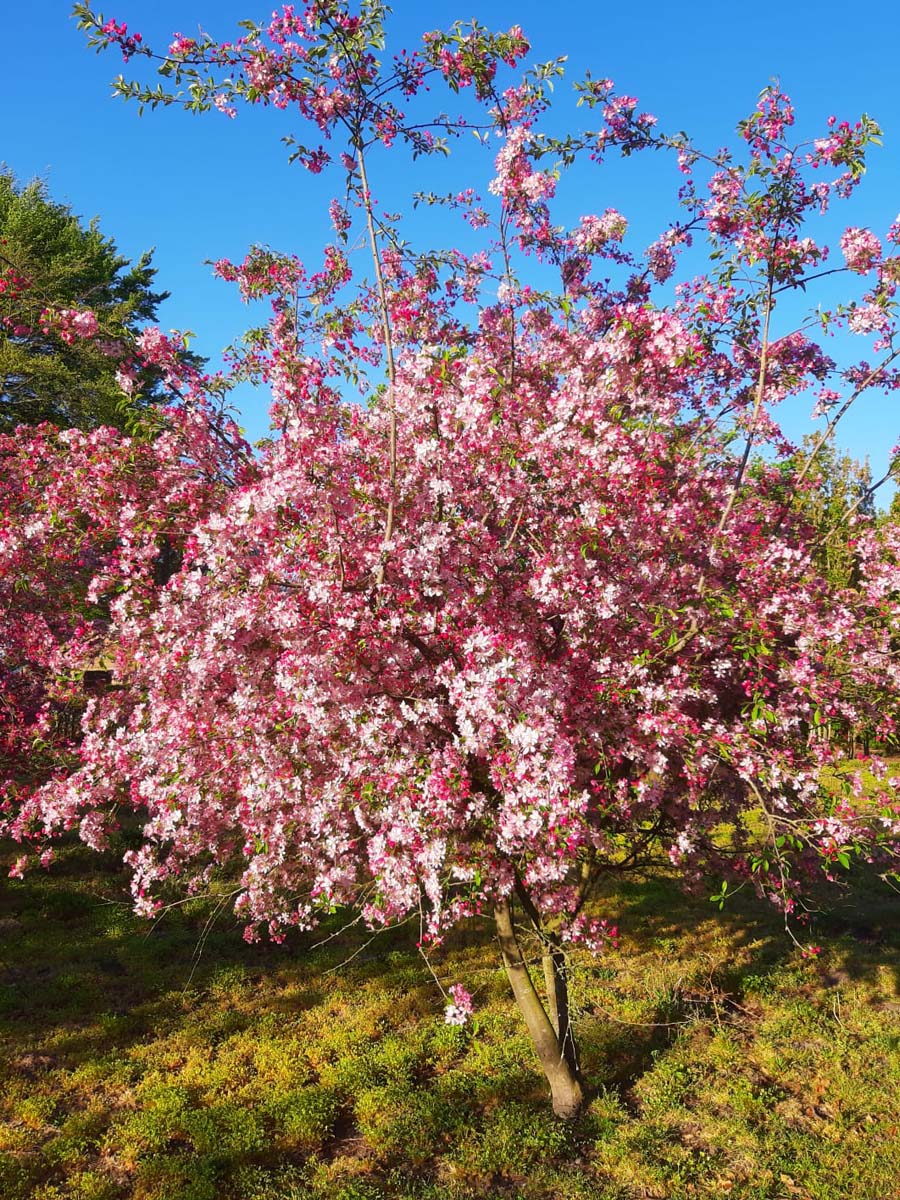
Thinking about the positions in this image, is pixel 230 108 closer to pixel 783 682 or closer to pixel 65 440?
pixel 65 440

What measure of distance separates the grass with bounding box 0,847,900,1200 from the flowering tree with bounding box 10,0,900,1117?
2.30 metres

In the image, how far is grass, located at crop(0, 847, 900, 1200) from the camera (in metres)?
8.01

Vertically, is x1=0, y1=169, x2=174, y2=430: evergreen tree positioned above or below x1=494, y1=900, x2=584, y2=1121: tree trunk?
above

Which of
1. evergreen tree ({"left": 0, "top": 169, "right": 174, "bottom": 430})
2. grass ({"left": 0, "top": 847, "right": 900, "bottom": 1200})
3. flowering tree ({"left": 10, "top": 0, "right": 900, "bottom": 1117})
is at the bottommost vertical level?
grass ({"left": 0, "top": 847, "right": 900, "bottom": 1200})

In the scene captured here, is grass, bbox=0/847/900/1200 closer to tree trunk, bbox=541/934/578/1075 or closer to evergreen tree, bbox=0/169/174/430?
tree trunk, bbox=541/934/578/1075

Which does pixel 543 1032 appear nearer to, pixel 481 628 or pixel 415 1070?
pixel 415 1070

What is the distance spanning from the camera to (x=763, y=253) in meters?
8.55

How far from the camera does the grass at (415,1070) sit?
8008mm

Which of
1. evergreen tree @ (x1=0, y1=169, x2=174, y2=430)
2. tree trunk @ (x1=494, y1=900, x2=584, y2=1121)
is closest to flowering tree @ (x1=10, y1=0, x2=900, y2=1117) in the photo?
tree trunk @ (x1=494, y1=900, x2=584, y2=1121)

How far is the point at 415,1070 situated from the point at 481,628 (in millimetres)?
6342

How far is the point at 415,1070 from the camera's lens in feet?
32.7

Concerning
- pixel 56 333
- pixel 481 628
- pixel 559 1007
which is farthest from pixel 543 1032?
pixel 56 333

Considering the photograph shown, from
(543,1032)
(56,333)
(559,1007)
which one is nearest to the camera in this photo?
(543,1032)

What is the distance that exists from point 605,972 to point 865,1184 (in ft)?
17.0
